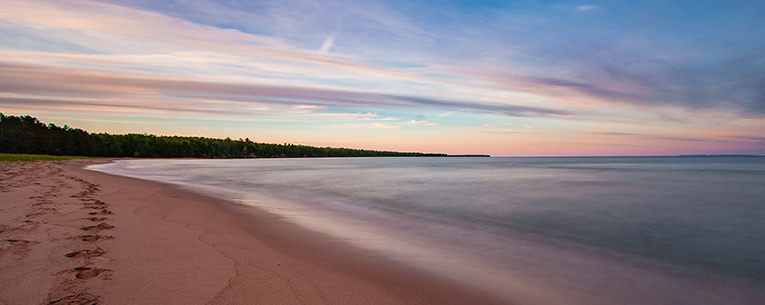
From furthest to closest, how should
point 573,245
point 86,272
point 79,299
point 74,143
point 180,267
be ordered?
1. point 74,143
2. point 573,245
3. point 180,267
4. point 86,272
5. point 79,299

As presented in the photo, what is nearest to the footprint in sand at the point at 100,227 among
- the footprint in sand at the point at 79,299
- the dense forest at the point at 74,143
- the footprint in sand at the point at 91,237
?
the footprint in sand at the point at 91,237

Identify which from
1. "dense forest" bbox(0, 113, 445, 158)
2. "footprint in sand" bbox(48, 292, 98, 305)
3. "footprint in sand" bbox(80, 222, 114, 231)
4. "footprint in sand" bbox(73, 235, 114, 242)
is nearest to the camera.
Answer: "footprint in sand" bbox(48, 292, 98, 305)

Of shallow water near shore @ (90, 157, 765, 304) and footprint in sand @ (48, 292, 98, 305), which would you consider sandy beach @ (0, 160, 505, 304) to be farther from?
shallow water near shore @ (90, 157, 765, 304)

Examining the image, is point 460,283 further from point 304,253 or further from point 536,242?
point 536,242

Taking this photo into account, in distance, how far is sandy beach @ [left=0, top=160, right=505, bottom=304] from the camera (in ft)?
12.5

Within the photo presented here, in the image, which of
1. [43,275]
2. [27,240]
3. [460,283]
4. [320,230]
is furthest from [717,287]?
[27,240]

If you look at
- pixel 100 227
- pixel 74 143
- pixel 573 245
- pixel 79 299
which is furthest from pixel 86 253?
pixel 74 143

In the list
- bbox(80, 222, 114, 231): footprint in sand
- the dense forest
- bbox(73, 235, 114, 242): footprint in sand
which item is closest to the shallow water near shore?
bbox(80, 222, 114, 231): footprint in sand

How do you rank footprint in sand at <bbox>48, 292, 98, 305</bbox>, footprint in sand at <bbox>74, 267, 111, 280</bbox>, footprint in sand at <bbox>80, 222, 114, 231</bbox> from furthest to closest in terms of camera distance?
1. footprint in sand at <bbox>80, 222, 114, 231</bbox>
2. footprint in sand at <bbox>74, 267, 111, 280</bbox>
3. footprint in sand at <bbox>48, 292, 98, 305</bbox>

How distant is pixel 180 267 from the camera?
185 inches

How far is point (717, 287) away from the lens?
6.12 metres

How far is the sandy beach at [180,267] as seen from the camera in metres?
3.82

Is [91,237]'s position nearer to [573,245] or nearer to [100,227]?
[100,227]

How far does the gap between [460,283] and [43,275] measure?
5.14 m
